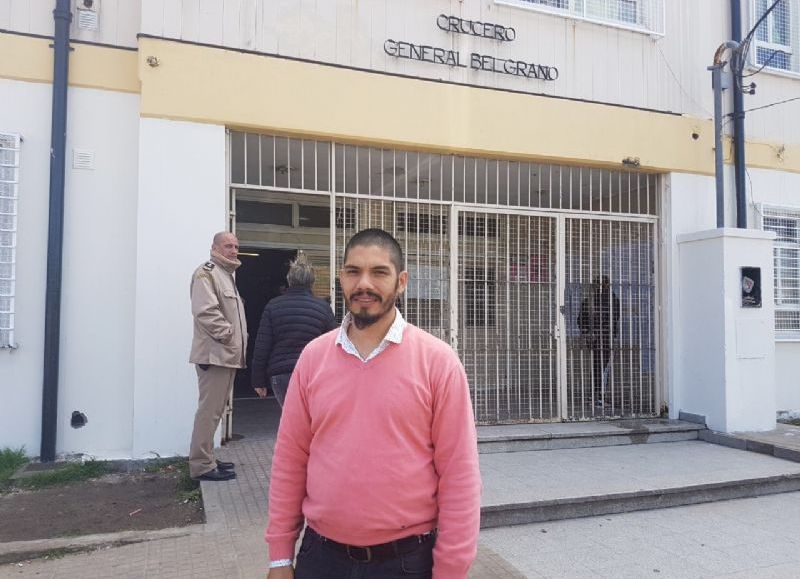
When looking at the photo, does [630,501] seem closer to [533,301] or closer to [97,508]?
[533,301]

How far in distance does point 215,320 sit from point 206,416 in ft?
2.51

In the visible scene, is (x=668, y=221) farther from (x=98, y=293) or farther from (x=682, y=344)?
(x=98, y=293)

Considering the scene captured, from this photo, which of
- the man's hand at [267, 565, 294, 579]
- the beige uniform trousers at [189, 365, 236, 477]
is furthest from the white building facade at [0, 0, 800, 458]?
the man's hand at [267, 565, 294, 579]

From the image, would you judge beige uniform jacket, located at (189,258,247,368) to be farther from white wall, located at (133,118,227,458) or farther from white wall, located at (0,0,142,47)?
white wall, located at (0,0,142,47)

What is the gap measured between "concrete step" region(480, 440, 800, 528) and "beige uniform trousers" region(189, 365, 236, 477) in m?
2.18

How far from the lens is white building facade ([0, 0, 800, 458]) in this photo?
18.0 ft

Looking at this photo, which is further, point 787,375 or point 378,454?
point 787,375

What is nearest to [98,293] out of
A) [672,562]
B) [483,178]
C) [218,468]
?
[218,468]

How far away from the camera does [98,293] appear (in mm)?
5566

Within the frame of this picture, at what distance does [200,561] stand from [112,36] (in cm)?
471

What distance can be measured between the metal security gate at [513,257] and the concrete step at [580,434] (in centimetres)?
24

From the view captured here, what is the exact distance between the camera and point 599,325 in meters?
7.23

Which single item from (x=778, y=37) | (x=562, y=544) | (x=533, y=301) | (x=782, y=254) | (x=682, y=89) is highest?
(x=778, y=37)

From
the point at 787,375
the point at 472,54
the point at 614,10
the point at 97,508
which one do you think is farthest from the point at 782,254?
the point at 97,508
